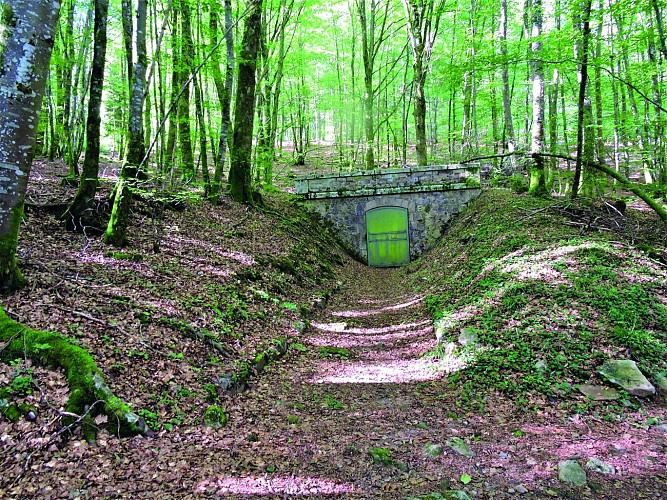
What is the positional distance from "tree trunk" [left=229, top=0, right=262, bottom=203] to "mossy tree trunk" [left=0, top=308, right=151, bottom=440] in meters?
7.92

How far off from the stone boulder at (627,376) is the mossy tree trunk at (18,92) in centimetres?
593

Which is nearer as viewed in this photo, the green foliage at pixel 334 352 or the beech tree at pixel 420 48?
the green foliage at pixel 334 352

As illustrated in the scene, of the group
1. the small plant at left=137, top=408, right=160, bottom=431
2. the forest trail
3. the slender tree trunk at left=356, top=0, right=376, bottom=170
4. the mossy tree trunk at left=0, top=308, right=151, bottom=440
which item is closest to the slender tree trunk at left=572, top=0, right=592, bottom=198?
the forest trail

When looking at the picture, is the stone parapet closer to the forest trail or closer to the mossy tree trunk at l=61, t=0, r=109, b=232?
the forest trail

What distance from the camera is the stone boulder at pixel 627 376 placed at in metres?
3.79

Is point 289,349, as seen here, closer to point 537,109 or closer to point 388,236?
point 537,109

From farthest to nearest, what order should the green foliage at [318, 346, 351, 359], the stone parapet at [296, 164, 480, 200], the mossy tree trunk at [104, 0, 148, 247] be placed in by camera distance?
1. the stone parapet at [296, 164, 480, 200]
2. the mossy tree trunk at [104, 0, 148, 247]
3. the green foliage at [318, 346, 351, 359]

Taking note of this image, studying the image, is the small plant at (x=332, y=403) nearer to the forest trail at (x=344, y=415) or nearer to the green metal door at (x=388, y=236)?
the forest trail at (x=344, y=415)

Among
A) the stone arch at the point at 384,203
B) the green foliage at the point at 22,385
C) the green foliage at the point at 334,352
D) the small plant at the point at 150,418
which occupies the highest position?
the stone arch at the point at 384,203

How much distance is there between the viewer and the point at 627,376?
3.92 meters

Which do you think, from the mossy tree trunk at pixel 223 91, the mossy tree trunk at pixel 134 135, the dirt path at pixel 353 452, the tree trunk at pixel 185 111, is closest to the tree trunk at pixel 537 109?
the mossy tree trunk at pixel 223 91

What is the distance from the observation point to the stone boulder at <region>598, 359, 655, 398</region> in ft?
12.5

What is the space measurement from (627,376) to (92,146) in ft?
24.1

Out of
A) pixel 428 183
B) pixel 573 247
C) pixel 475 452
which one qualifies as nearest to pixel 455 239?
pixel 428 183
